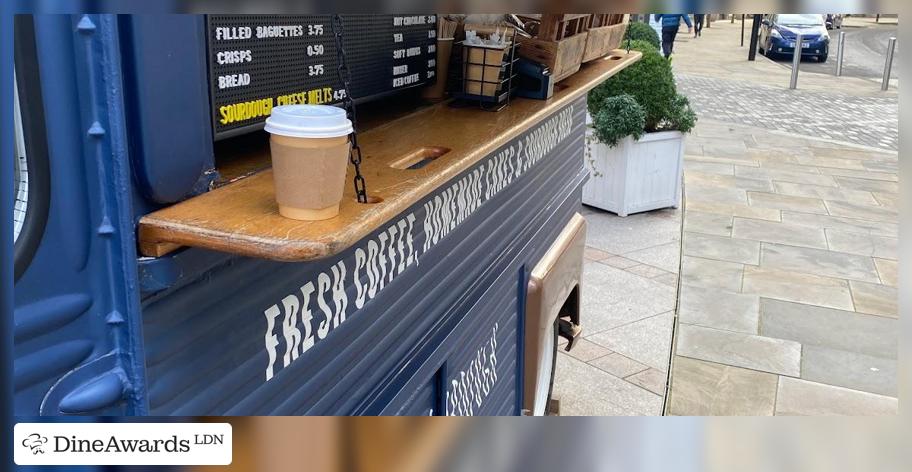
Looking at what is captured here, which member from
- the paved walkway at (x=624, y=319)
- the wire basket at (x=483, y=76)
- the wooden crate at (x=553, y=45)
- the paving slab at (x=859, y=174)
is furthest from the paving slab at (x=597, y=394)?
the paving slab at (x=859, y=174)

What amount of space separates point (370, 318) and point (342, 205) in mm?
694

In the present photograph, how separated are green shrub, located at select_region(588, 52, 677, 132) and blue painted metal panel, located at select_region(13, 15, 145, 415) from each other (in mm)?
7868

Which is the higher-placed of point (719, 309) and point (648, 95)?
point (648, 95)

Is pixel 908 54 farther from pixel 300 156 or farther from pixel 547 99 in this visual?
pixel 547 99

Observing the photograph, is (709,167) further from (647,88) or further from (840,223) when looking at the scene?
(647,88)

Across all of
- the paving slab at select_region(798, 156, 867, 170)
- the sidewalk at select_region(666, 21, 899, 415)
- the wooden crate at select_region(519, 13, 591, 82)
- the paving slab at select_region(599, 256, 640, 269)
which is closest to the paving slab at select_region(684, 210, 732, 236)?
the sidewalk at select_region(666, 21, 899, 415)

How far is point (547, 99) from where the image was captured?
328 cm

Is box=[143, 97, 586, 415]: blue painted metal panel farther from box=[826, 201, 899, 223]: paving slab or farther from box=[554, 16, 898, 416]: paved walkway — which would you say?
box=[826, 201, 899, 223]: paving slab

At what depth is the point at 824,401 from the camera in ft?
17.9

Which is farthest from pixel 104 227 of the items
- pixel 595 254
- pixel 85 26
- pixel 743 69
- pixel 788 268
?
pixel 743 69

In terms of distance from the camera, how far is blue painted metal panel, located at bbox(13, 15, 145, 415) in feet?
4.00

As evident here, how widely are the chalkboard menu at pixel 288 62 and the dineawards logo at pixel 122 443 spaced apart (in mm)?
706

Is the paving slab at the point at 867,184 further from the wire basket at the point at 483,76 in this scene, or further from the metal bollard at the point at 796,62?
the wire basket at the point at 483,76

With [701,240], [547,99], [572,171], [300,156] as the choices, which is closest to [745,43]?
[701,240]
